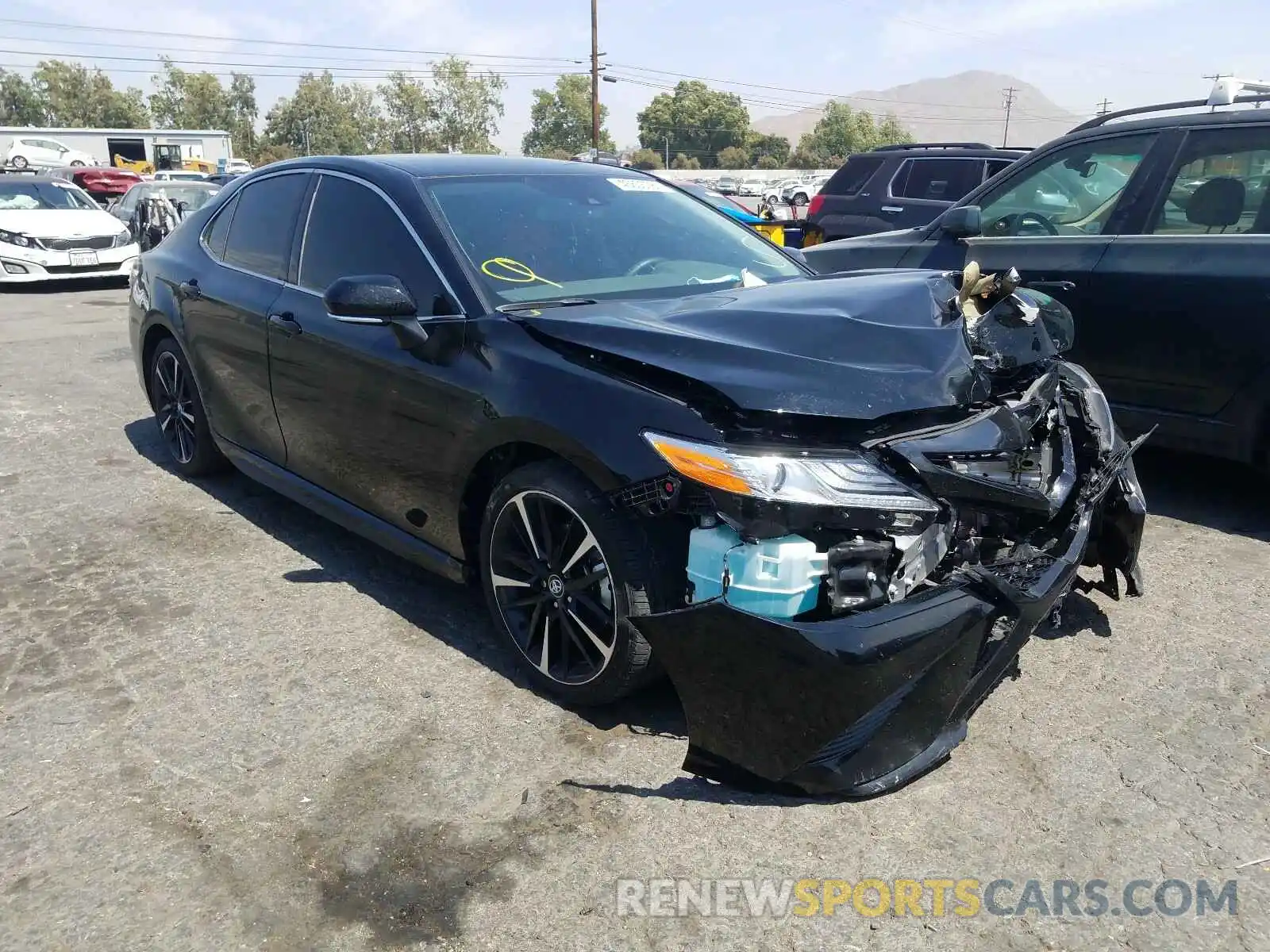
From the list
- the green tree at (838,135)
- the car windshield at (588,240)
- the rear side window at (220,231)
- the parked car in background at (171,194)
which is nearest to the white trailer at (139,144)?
the parked car in background at (171,194)

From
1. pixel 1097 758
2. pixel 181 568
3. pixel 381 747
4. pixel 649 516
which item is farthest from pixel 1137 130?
pixel 181 568

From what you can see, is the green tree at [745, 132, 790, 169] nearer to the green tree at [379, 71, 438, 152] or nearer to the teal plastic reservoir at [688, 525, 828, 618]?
the green tree at [379, 71, 438, 152]

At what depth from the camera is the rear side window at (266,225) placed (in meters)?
4.33

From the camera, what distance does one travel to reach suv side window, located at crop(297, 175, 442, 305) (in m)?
3.50

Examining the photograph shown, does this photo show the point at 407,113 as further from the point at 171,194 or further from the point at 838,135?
the point at 171,194

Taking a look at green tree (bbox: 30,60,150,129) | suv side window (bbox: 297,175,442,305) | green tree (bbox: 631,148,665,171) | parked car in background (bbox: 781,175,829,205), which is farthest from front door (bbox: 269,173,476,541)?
green tree (bbox: 30,60,150,129)

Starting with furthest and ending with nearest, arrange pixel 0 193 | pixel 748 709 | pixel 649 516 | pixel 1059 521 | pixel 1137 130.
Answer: pixel 0 193 → pixel 1137 130 → pixel 1059 521 → pixel 649 516 → pixel 748 709

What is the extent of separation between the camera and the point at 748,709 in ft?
7.85

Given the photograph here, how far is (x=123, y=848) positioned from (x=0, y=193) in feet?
50.6

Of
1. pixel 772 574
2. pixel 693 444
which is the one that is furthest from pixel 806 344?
pixel 772 574

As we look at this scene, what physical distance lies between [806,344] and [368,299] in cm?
143

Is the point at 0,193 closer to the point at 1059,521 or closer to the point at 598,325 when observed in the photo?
the point at 598,325

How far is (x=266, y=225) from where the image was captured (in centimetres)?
452

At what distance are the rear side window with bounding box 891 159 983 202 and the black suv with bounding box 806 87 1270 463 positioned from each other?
5.25 meters
